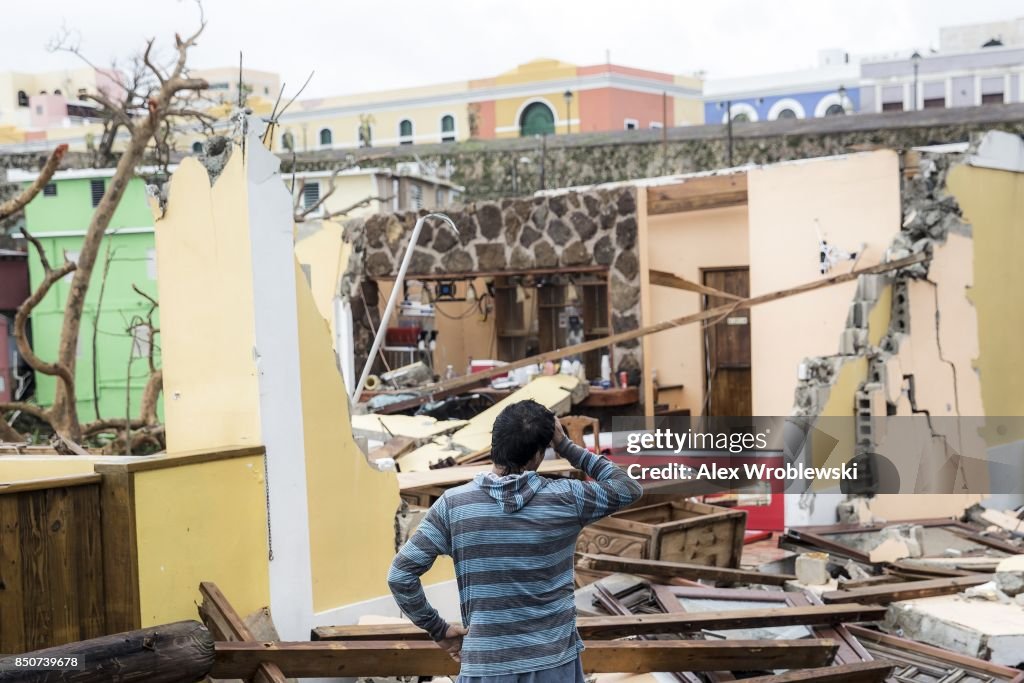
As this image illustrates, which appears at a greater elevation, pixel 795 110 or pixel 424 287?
pixel 795 110

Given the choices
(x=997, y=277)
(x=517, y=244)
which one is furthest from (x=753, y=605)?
(x=517, y=244)

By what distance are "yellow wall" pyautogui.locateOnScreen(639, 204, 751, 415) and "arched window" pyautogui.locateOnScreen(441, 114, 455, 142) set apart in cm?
2411

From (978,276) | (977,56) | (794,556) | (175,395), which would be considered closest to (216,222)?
(175,395)

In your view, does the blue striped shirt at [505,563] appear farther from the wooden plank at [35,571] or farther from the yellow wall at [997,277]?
the yellow wall at [997,277]

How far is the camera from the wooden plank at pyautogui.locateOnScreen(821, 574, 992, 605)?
7.30m

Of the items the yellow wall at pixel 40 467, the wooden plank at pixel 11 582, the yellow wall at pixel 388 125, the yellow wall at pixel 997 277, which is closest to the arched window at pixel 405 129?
the yellow wall at pixel 388 125

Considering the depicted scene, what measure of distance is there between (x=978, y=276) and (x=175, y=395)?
9062mm

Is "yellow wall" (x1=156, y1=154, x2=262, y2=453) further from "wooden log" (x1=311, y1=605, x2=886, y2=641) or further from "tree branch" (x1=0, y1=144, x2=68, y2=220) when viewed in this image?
"tree branch" (x1=0, y1=144, x2=68, y2=220)

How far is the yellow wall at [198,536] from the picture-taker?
15.6 ft

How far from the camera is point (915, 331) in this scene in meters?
11.0

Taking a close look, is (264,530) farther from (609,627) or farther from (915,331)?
(915,331)

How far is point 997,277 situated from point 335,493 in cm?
889

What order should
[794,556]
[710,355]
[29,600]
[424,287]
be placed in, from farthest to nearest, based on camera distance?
[424,287], [710,355], [794,556], [29,600]

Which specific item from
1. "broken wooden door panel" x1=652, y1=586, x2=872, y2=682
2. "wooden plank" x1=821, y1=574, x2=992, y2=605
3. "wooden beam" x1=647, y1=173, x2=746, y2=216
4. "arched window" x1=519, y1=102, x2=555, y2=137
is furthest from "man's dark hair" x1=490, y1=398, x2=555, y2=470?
"arched window" x1=519, y1=102, x2=555, y2=137
